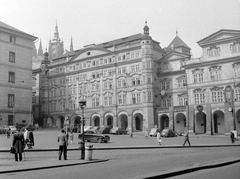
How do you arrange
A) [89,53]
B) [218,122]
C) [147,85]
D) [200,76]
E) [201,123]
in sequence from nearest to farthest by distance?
1. [218,122]
2. [200,76]
3. [201,123]
4. [147,85]
5. [89,53]

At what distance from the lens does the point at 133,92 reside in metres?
64.1

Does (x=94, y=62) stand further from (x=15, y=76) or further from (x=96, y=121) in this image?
(x=15, y=76)

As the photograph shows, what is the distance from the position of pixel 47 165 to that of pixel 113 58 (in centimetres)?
5482

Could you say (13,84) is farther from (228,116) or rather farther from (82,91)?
(228,116)

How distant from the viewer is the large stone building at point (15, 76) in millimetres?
59469

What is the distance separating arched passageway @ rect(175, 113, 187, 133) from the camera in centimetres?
5962

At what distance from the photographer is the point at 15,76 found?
203 feet

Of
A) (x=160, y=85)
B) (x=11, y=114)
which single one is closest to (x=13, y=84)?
(x=11, y=114)

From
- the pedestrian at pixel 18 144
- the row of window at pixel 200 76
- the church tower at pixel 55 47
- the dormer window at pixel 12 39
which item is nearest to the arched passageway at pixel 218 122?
the row of window at pixel 200 76

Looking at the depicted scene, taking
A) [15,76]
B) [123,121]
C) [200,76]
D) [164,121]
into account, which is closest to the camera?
[200,76]

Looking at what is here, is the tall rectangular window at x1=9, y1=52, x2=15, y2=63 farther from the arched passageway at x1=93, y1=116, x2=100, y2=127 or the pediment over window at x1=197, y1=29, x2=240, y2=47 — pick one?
the pediment over window at x1=197, y1=29, x2=240, y2=47

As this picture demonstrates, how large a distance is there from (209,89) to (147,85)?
12.5 metres

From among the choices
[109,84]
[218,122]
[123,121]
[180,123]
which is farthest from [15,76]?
[218,122]

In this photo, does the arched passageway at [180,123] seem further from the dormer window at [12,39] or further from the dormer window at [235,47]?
the dormer window at [12,39]
